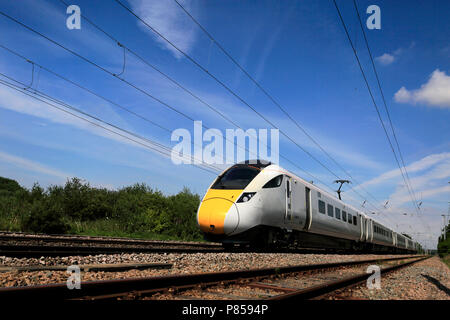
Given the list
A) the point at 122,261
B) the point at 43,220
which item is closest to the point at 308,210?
the point at 122,261

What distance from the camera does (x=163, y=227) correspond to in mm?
22703

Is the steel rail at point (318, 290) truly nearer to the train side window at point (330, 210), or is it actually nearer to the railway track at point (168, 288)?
the railway track at point (168, 288)

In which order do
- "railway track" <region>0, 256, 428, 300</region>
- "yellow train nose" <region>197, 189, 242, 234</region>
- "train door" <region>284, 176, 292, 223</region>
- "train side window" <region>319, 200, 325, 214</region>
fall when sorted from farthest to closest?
1. "train side window" <region>319, 200, 325, 214</region>
2. "train door" <region>284, 176, 292, 223</region>
3. "yellow train nose" <region>197, 189, 242, 234</region>
4. "railway track" <region>0, 256, 428, 300</region>

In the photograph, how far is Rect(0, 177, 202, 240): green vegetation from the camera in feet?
65.0

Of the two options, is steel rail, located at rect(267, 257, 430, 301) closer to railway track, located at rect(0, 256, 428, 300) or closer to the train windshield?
railway track, located at rect(0, 256, 428, 300)

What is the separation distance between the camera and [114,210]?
2300cm

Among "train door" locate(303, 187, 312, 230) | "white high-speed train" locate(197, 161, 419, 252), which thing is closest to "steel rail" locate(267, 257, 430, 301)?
"white high-speed train" locate(197, 161, 419, 252)

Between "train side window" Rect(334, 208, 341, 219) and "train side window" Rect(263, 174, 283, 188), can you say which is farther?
"train side window" Rect(334, 208, 341, 219)

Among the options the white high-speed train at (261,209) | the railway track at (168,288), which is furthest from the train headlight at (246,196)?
the railway track at (168,288)

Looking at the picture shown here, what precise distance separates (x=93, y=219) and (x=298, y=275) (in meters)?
18.2

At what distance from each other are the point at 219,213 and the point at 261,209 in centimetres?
141

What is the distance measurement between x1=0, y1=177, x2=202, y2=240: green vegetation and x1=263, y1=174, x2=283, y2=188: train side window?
10.7 meters
